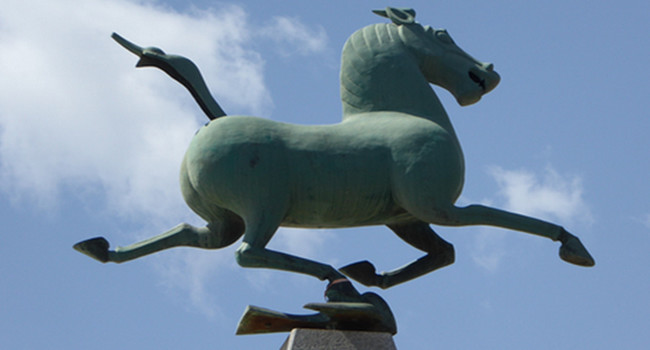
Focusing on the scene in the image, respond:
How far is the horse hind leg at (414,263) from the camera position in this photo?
269 inches

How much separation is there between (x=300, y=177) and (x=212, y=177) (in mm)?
517

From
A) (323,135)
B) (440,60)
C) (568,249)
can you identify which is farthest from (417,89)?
(568,249)

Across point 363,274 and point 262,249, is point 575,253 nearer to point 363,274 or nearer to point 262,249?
point 363,274

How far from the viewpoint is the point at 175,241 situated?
664cm

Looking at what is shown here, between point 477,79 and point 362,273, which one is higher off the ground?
point 477,79

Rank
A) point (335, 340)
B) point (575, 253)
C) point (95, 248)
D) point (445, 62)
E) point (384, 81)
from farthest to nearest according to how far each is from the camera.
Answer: point (445, 62) → point (384, 81) → point (95, 248) → point (575, 253) → point (335, 340)

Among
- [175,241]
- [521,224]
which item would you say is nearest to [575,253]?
[521,224]

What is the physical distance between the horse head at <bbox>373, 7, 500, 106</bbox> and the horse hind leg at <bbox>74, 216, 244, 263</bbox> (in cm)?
163

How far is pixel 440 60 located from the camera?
7.04 meters

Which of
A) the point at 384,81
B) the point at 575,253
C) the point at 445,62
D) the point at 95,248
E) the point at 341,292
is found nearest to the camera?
the point at 341,292

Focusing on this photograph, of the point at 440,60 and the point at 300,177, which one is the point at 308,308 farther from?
the point at 440,60

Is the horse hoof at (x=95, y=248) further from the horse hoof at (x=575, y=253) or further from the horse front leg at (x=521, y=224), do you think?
the horse hoof at (x=575, y=253)

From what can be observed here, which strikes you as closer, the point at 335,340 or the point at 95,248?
the point at 335,340

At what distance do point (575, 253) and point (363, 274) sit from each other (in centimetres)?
134
